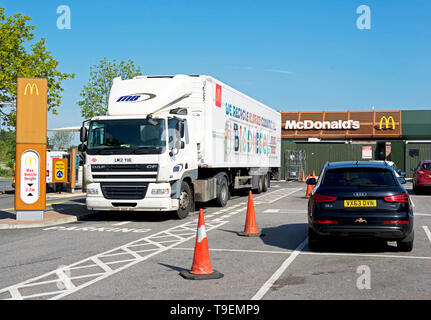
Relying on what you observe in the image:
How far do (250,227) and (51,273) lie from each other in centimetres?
501

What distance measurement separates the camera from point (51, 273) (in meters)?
7.71

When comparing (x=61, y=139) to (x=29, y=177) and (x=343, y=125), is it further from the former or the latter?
(x=29, y=177)

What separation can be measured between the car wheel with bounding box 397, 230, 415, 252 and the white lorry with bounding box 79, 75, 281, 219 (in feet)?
20.7

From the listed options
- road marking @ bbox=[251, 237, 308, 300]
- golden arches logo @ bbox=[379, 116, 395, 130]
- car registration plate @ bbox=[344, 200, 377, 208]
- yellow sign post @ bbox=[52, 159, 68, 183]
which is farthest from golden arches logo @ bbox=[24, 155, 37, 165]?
golden arches logo @ bbox=[379, 116, 395, 130]

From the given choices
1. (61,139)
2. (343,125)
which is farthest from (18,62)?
(61,139)

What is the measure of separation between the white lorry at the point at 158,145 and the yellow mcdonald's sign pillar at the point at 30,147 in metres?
1.09

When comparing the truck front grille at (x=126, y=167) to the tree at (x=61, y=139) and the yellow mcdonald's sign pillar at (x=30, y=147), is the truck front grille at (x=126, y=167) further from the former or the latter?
the tree at (x=61, y=139)

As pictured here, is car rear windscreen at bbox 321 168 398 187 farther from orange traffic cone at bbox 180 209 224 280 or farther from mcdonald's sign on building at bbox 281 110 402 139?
mcdonald's sign on building at bbox 281 110 402 139

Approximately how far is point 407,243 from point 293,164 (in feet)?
112

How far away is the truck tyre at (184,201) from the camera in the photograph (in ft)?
48.6

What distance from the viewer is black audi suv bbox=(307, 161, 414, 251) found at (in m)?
8.73

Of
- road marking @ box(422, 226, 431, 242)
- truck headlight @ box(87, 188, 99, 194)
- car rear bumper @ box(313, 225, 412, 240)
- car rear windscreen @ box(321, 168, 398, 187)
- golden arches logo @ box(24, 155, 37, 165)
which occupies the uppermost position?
golden arches logo @ box(24, 155, 37, 165)

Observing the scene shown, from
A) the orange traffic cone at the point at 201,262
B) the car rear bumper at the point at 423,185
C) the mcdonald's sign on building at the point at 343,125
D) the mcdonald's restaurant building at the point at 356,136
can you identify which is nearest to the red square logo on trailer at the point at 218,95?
the orange traffic cone at the point at 201,262
